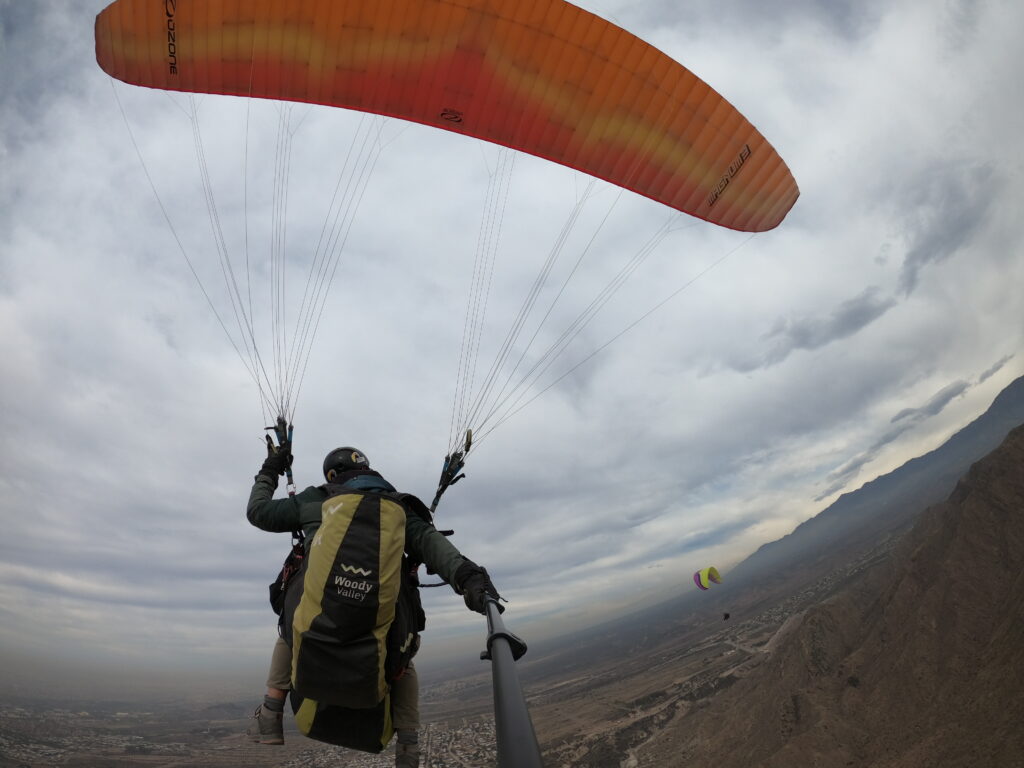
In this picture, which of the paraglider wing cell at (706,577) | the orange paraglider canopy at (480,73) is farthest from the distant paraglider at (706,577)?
the orange paraglider canopy at (480,73)

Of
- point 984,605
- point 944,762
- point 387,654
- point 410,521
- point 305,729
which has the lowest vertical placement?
point 944,762

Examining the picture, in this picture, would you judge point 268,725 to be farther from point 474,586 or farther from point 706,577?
point 706,577

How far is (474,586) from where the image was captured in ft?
7.62

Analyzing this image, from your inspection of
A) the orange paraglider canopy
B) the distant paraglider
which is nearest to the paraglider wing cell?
the distant paraglider

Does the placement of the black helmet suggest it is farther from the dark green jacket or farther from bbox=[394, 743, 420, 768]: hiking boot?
bbox=[394, 743, 420, 768]: hiking boot

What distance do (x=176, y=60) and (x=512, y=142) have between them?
204 inches

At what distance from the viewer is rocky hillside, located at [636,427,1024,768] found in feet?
76.1

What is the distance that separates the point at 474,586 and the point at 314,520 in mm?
1392

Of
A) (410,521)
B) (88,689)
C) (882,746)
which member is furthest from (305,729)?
(88,689)

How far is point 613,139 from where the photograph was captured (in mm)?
8203

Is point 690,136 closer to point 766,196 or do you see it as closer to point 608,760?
point 766,196

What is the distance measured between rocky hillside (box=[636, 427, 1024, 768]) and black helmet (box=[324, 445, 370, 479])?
30372 mm

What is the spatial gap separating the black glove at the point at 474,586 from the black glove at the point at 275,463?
7.02 feet

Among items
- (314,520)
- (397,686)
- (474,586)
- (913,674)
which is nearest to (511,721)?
(474,586)
